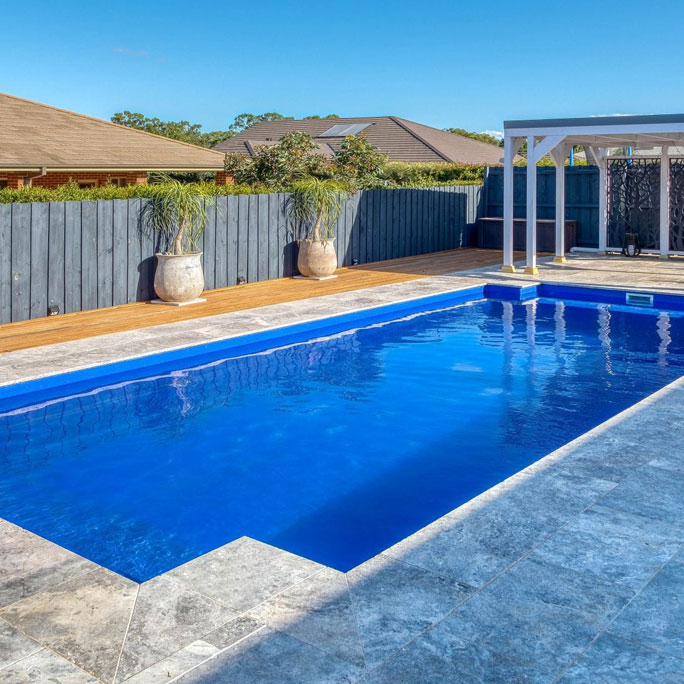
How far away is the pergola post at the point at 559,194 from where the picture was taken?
1495cm

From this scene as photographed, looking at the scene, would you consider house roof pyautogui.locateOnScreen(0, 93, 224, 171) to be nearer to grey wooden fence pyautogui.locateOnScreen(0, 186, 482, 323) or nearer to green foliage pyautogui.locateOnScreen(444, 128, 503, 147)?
grey wooden fence pyautogui.locateOnScreen(0, 186, 482, 323)

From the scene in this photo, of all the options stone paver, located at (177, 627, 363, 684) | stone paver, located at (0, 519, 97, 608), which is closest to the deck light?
stone paver, located at (0, 519, 97, 608)

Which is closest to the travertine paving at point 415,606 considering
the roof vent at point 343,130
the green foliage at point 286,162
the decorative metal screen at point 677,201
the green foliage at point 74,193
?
the green foliage at point 74,193

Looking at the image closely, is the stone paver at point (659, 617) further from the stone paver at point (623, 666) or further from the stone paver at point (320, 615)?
the stone paver at point (320, 615)

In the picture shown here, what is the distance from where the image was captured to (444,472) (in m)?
5.93

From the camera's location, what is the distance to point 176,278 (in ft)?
36.4

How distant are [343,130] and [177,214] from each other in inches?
943

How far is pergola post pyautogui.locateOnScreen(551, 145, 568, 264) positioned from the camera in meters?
14.9

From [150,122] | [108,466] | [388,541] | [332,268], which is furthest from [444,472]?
[150,122]

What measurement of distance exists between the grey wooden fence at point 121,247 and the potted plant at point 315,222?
0.28 meters

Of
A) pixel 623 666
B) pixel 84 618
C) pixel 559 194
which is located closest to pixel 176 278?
pixel 559 194

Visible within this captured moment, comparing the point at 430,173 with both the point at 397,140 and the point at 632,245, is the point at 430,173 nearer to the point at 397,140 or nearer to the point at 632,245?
the point at 397,140

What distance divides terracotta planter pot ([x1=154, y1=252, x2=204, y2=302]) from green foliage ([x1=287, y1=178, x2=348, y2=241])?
2.77m

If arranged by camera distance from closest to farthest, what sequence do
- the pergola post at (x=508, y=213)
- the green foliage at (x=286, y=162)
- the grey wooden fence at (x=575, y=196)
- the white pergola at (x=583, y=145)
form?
1. the white pergola at (x=583, y=145)
2. the pergola post at (x=508, y=213)
3. the grey wooden fence at (x=575, y=196)
4. the green foliage at (x=286, y=162)
